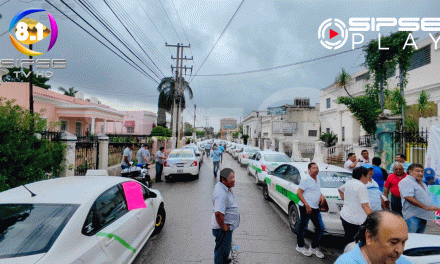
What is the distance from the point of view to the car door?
282 centimetres

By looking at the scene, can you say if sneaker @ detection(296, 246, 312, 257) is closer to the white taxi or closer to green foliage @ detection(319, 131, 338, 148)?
the white taxi

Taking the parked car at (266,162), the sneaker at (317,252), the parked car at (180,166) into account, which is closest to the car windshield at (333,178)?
the sneaker at (317,252)

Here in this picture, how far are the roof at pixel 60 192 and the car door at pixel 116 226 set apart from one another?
139 millimetres

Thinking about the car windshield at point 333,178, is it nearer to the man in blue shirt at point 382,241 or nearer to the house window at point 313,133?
the man in blue shirt at point 382,241

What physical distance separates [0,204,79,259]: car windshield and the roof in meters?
0.09

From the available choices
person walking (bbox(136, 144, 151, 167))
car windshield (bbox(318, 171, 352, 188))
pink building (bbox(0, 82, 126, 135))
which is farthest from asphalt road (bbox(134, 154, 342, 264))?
pink building (bbox(0, 82, 126, 135))

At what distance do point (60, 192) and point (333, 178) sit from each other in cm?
507

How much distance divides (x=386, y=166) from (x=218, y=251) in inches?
412

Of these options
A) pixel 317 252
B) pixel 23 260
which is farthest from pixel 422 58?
pixel 23 260

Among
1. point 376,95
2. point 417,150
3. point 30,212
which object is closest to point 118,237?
point 30,212

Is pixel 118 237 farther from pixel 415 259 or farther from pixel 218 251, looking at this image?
pixel 415 259

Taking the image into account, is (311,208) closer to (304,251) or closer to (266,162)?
(304,251)

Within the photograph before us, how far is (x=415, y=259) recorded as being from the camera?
231 centimetres

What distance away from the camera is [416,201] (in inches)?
150
